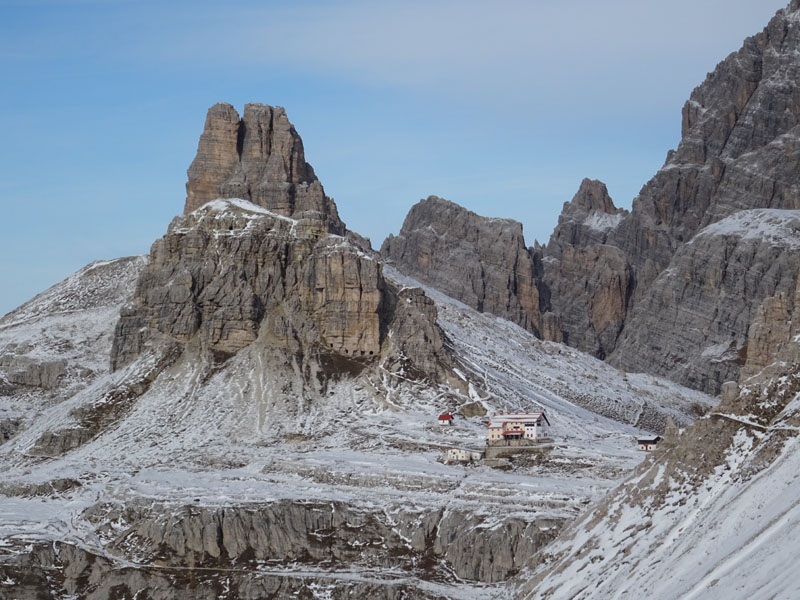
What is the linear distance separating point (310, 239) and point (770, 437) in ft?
372

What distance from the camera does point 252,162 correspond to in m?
184

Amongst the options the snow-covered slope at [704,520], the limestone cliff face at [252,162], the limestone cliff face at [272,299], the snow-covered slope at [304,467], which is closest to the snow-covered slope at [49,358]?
the snow-covered slope at [304,467]

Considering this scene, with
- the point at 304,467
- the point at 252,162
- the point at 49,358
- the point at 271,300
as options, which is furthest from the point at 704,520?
the point at 252,162

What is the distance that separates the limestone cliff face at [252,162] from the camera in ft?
591

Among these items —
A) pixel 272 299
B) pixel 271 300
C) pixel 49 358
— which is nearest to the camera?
pixel 271 300

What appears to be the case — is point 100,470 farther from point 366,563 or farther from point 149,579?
point 366,563

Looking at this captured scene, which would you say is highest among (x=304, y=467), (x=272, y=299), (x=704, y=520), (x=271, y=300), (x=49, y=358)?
(x=272, y=299)

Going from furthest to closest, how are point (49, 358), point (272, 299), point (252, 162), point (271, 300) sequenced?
point (252, 162)
point (49, 358)
point (272, 299)
point (271, 300)

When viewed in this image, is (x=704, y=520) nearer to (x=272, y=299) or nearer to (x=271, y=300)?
(x=271, y=300)

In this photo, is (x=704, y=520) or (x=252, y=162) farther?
(x=252, y=162)

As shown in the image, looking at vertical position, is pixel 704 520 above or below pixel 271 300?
below

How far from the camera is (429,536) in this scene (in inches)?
4090

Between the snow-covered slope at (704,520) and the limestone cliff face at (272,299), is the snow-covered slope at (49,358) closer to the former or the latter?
the limestone cliff face at (272,299)

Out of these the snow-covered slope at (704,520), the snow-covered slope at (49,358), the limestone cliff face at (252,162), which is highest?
the limestone cliff face at (252,162)
